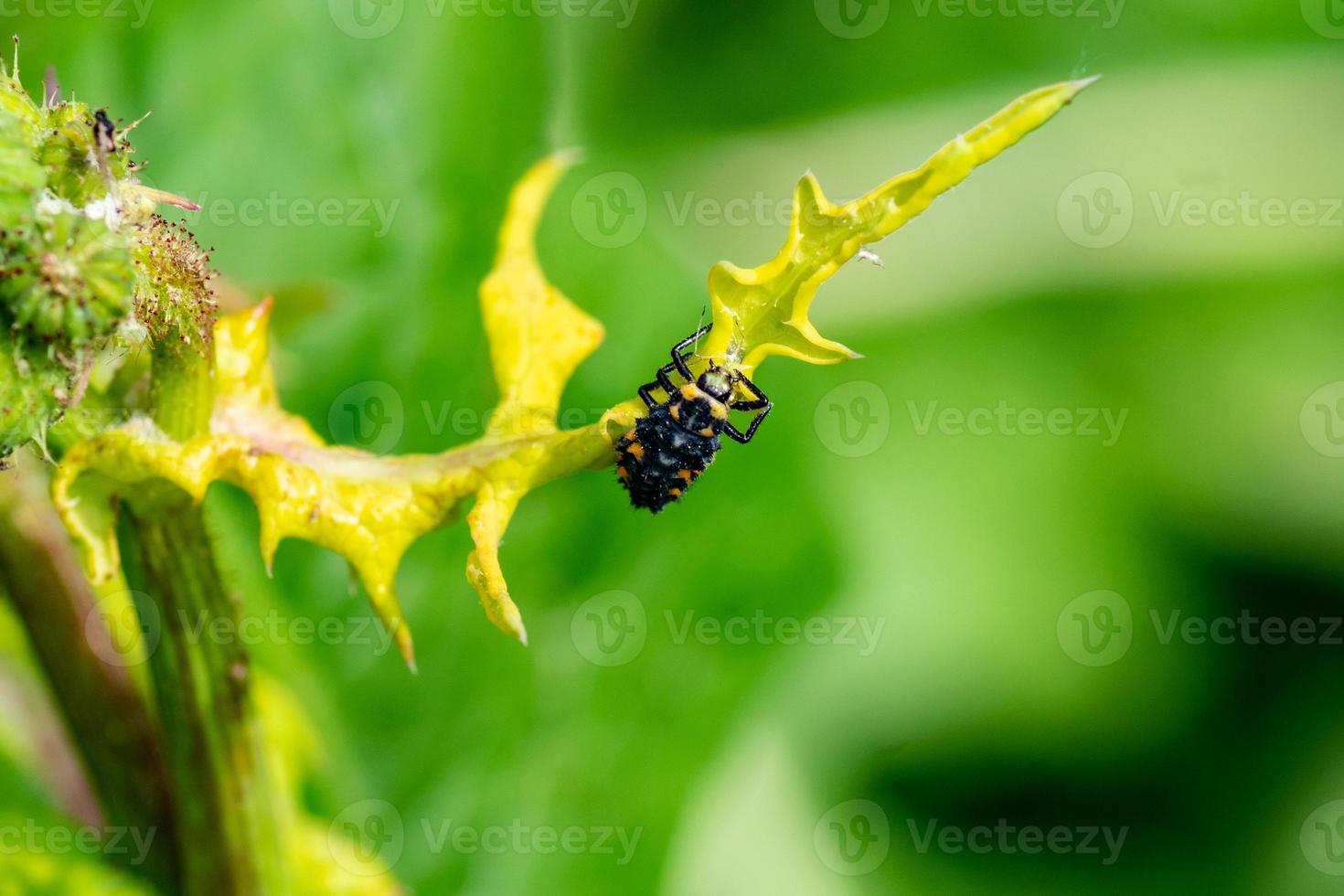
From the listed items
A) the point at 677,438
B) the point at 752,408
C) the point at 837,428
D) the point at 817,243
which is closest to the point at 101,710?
the point at 677,438

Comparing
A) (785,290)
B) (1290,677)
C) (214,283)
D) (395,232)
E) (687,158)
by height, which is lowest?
(785,290)

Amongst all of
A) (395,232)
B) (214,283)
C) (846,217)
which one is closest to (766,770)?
(395,232)

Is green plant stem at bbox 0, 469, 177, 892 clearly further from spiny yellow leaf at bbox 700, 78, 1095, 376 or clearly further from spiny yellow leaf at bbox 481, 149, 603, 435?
spiny yellow leaf at bbox 700, 78, 1095, 376

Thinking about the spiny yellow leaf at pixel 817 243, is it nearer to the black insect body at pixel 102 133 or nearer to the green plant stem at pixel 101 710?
the black insect body at pixel 102 133

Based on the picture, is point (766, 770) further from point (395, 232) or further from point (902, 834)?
point (395, 232)

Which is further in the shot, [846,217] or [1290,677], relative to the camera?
[1290,677]

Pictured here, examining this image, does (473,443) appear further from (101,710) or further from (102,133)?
(101,710)
